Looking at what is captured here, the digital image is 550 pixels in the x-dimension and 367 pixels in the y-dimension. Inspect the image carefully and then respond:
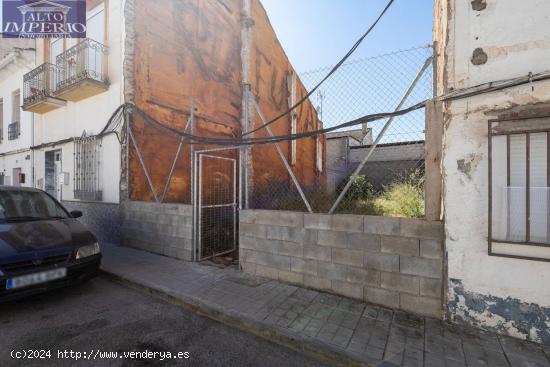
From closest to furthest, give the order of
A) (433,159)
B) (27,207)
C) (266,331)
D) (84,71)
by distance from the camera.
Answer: (266,331) → (433,159) → (27,207) → (84,71)

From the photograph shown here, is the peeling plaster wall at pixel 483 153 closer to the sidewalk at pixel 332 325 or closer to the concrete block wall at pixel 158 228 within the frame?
the sidewalk at pixel 332 325

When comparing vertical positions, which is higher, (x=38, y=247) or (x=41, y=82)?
(x=41, y=82)

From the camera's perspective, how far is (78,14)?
8.13 m

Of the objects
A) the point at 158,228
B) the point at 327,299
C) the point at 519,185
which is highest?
the point at 519,185

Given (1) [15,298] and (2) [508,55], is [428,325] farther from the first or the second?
(1) [15,298]

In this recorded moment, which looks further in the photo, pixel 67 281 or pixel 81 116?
pixel 81 116

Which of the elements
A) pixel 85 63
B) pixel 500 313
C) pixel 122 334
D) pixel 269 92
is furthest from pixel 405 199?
pixel 85 63

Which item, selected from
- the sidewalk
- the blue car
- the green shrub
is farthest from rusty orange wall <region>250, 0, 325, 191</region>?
the blue car

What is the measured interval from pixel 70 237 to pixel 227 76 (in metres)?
7.29

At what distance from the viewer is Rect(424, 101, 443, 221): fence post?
3348 millimetres

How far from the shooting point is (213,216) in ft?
19.8

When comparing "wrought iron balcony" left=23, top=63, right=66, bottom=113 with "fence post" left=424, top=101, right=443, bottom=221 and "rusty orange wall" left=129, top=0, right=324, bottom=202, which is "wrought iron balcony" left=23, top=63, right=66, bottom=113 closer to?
"rusty orange wall" left=129, top=0, right=324, bottom=202

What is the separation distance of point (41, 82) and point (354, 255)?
1073cm

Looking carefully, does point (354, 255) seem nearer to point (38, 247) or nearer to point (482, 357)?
point (482, 357)
